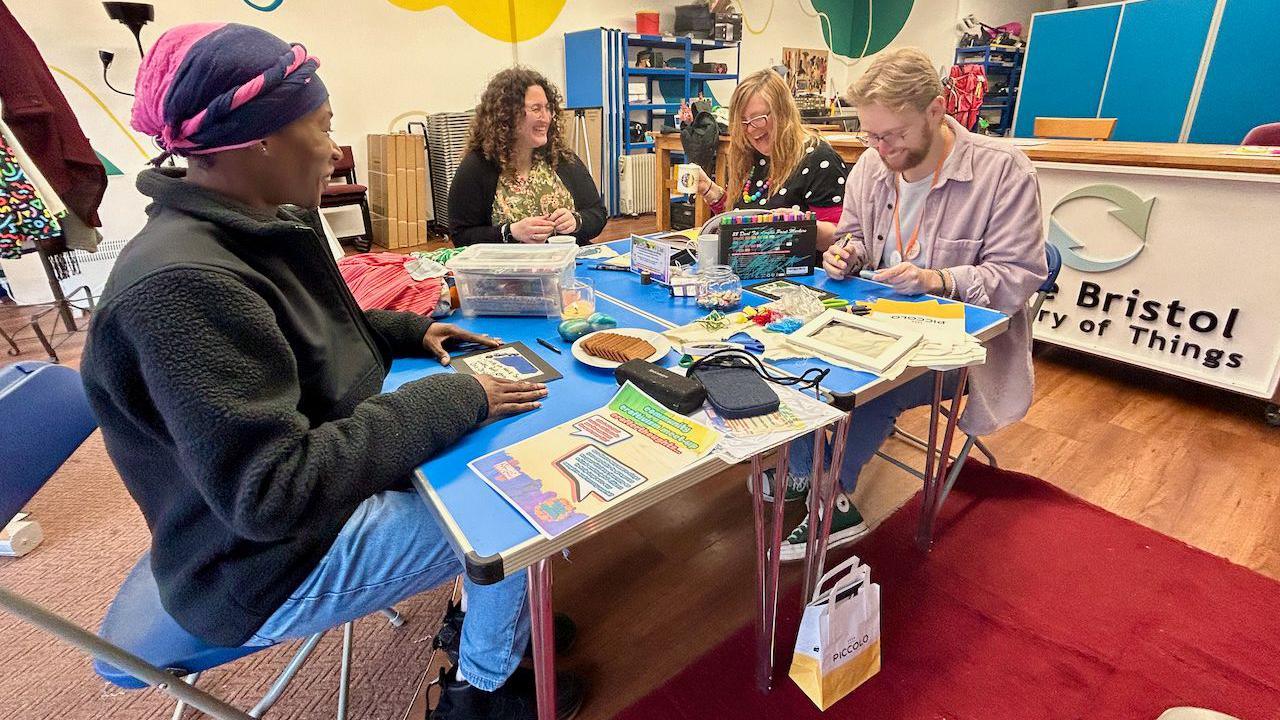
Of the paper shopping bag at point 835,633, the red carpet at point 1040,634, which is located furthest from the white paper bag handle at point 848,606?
the red carpet at point 1040,634

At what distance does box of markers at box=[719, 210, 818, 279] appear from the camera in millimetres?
1754

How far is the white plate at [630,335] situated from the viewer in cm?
124

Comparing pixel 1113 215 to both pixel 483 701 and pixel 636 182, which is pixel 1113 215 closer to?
pixel 483 701

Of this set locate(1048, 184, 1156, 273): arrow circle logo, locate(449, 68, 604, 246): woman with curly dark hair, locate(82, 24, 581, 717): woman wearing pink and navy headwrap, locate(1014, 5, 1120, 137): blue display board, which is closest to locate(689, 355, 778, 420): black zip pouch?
locate(82, 24, 581, 717): woman wearing pink and navy headwrap

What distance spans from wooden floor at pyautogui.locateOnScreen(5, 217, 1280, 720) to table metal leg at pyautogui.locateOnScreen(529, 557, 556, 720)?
0.43 meters

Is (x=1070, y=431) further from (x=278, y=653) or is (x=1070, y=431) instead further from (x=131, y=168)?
(x=131, y=168)

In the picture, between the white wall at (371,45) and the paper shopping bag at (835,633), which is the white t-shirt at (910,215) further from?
the white wall at (371,45)

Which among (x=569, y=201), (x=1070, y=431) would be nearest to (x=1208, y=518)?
(x=1070, y=431)

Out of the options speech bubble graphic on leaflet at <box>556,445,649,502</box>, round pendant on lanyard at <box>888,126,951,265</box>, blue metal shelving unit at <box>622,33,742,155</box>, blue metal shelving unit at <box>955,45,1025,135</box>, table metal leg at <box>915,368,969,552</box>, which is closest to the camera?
speech bubble graphic on leaflet at <box>556,445,649,502</box>

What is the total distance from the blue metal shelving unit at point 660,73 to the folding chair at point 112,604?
5420mm

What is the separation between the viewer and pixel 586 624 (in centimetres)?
Result: 165

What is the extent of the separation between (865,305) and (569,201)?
4.82 ft

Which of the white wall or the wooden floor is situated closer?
the wooden floor

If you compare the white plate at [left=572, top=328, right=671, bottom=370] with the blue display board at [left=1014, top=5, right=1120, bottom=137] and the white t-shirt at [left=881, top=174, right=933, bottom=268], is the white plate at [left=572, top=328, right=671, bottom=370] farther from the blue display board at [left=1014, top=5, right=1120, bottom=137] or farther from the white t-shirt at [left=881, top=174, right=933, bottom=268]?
the blue display board at [left=1014, top=5, right=1120, bottom=137]
